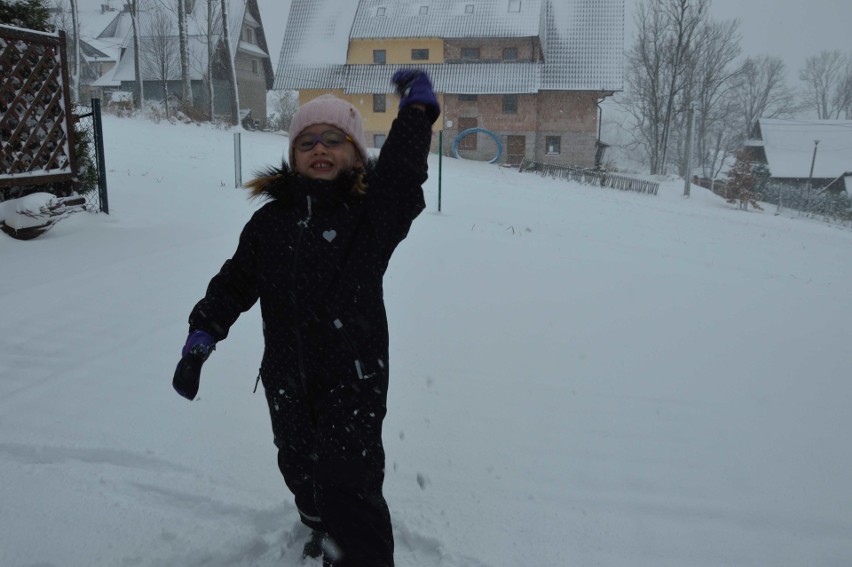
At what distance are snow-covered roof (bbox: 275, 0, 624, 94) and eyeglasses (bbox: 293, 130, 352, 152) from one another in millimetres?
29124

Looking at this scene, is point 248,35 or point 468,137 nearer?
point 468,137

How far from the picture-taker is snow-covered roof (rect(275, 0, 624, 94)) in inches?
1170

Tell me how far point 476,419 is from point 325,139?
169 cm

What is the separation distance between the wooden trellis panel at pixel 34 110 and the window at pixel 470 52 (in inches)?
1064

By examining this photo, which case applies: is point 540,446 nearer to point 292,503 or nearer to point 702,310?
point 292,503

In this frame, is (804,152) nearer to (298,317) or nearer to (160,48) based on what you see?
(160,48)

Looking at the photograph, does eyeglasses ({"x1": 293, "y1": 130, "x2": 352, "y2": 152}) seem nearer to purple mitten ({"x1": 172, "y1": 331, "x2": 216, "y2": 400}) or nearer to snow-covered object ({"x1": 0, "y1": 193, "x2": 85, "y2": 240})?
purple mitten ({"x1": 172, "y1": 331, "x2": 216, "y2": 400})

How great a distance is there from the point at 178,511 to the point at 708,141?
69753mm

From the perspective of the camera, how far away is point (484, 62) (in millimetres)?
30500

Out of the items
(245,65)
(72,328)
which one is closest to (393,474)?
(72,328)

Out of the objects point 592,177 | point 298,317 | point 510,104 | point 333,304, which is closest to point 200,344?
point 298,317

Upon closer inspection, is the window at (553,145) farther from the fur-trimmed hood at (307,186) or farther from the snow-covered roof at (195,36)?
the fur-trimmed hood at (307,186)

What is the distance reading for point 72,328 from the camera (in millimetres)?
3988

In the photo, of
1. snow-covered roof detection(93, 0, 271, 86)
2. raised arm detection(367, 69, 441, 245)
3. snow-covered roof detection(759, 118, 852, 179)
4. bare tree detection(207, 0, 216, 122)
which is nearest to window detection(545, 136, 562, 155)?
bare tree detection(207, 0, 216, 122)
